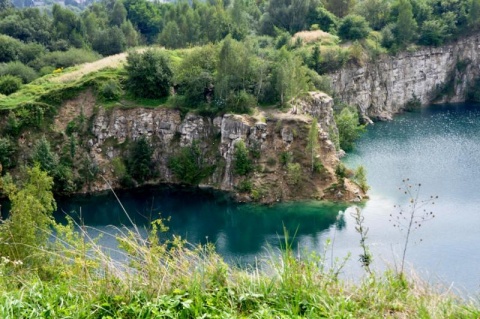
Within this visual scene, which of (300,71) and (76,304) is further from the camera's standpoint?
(300,71)

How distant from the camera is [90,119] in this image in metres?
52.1

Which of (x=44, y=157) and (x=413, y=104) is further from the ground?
(x=413, y=104)

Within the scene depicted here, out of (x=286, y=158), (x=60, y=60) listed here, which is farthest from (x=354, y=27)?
(x=60, y=60)

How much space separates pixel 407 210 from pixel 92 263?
111ft

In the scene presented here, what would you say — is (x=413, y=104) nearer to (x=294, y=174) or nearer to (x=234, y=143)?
(x=294, y=174)

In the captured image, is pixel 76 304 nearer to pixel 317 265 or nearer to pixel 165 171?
pixel 317 265

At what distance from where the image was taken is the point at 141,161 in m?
50.2

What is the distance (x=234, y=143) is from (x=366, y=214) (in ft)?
44.8

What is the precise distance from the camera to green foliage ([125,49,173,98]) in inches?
2044

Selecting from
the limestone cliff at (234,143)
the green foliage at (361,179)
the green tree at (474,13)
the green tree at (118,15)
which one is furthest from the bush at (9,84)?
the green tree at (474,13)

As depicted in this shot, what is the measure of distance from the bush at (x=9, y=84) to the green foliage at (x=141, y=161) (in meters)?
14.8

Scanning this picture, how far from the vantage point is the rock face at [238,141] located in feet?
151

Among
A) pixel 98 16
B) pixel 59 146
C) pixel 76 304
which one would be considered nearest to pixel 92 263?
pixel 76 304

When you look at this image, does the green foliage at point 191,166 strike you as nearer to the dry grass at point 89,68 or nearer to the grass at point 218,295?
the dry grass at point 89,68
